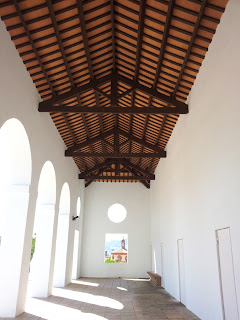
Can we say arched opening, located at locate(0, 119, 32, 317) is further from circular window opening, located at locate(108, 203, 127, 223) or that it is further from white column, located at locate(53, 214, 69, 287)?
circular window opening, located at locate(108, 203, 127, 223)

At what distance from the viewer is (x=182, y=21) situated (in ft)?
18.9

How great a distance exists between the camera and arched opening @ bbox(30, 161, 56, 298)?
9.04m

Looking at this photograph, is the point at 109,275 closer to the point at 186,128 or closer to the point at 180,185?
the point at 180,185

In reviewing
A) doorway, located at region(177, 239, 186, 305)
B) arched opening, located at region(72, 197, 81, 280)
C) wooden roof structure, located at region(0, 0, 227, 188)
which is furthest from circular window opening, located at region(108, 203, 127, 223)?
wooden roof structure, located at region(0, 0, 227, 188)

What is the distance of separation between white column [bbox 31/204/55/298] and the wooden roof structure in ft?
10.4

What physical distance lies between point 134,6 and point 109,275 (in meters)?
14.2

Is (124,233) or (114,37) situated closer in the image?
(114,37)

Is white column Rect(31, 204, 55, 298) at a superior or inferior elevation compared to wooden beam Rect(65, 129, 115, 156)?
inferior

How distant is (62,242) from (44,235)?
280 centimetres

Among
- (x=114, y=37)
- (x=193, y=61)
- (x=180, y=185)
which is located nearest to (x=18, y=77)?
(x=114, y=37)

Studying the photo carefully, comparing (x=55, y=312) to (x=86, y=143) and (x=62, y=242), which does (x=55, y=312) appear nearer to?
(x=62, y=242)

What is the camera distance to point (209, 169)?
630 centimetres

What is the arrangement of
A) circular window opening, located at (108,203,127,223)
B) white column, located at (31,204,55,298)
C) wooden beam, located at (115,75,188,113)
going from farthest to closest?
circular window opening, located at (108,203,127,223) < white column, located at (31,204,55,298) < wooden beam, located at (115,75,188,113)

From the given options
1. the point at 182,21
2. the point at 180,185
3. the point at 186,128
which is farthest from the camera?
the point at 180,185
